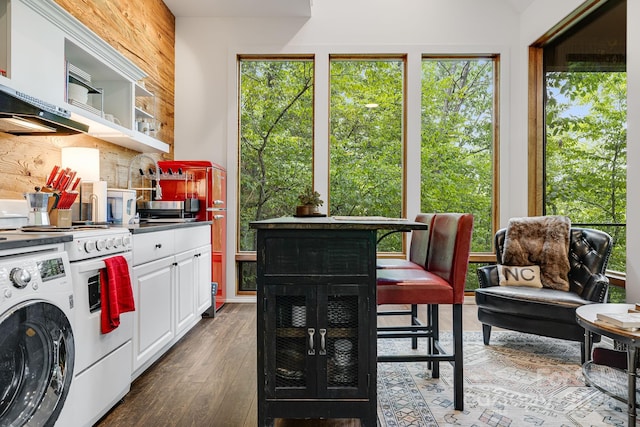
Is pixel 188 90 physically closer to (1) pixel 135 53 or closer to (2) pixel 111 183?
(1) pixel 135 53

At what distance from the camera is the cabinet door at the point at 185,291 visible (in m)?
2.94

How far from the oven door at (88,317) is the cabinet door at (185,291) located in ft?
3.06

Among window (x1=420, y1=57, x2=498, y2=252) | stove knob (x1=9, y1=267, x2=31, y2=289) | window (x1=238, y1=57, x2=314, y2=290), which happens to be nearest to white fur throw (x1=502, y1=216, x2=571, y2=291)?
window (x1=420, y1=57, x2=498, y2=252)

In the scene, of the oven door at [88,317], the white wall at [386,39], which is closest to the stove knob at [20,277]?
the oven door at [88,317]

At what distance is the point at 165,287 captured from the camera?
2.70m

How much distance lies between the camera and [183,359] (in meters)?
2.75

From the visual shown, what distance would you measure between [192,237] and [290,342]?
183 cm

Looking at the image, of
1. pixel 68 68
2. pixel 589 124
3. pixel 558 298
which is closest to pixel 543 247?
pixel 558 298

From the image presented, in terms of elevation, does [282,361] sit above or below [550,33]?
below

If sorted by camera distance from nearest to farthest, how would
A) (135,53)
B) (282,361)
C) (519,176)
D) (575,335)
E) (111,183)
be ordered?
(282,361) → (575,335) → (111,183) → (135,53) → (519,176)

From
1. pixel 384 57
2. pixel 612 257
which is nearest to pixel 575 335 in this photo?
pixel 612 257

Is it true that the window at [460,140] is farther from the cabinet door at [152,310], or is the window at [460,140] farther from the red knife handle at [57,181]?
the red knife handle at [57,181]

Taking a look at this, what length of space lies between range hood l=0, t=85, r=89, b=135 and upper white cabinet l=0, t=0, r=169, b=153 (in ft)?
0.33

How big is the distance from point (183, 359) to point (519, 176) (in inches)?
149
